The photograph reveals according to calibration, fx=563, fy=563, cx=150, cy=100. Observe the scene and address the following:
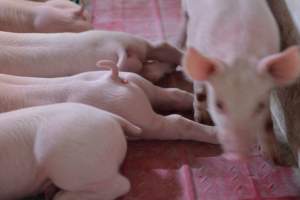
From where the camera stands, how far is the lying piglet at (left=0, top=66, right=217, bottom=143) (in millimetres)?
1831

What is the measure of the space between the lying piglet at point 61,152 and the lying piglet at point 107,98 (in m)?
0.17

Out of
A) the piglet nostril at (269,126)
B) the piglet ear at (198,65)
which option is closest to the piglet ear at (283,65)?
the piglet ear at (198,65)

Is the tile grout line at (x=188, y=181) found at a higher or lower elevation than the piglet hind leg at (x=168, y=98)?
lower

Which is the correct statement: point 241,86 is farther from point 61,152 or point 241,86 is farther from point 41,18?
point 41,18

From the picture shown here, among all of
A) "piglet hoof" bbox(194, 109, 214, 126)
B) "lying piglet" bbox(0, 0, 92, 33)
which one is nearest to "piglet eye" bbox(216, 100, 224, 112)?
"piglet hoof" bbox(194, 109, 214, 126)

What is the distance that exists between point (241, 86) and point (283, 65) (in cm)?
13

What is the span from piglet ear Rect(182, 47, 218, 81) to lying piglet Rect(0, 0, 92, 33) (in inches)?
37.7

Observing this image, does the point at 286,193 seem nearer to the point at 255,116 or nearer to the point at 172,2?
the point at 255,116

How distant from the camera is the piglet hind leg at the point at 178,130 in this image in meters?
1.91

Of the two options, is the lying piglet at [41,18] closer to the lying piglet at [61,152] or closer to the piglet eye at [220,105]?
the lying piglet at [61,152]

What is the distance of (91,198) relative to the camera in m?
1.64

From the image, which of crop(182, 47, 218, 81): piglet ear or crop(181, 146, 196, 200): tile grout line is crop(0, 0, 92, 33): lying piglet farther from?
crop(182, 47, 218, 81): piglet ear

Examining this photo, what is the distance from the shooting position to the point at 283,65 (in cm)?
149

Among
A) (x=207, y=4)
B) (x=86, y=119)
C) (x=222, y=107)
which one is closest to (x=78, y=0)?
(x=207, y=4)
